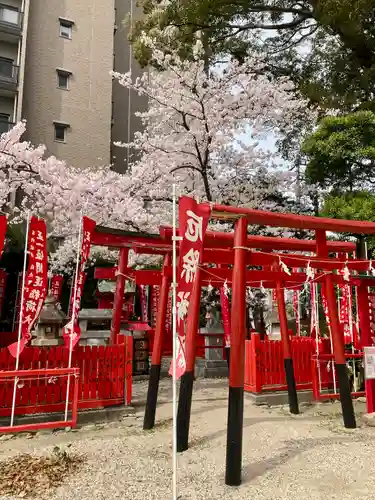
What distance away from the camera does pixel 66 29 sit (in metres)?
27.6

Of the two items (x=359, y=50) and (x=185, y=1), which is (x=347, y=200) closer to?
(x=359, y=50)

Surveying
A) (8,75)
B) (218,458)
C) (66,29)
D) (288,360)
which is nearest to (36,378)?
(218,458)

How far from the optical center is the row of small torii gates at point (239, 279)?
527 cm

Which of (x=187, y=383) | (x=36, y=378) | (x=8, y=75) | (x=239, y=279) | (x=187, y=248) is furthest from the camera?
(x=8, y=75)

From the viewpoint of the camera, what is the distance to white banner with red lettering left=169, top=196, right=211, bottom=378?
4.98 m

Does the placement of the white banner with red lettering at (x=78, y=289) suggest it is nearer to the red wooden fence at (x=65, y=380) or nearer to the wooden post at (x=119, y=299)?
the red wooden fence at (x=65, y=380)

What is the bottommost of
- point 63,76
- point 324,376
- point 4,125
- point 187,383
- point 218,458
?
point 218,458

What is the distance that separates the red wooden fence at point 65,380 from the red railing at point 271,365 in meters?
3.20

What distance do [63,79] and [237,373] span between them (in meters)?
26.9

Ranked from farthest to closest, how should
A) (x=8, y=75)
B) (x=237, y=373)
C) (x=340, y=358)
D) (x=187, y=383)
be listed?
1. (x=8, y=75)
2. (x=340, y=358)
3. (x=187, y=383)
4. (x=237, y=373)

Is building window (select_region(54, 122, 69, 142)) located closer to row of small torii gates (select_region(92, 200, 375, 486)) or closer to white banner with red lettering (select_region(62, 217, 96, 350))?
row of small torii gates (select_region(92, 200, 375, 486))

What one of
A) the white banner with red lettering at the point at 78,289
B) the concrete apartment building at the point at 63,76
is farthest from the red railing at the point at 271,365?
the concrete apartment building at the point at 63,76

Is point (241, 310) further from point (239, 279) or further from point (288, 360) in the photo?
point (288, 360)

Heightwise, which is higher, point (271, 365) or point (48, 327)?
point (48, 327)
